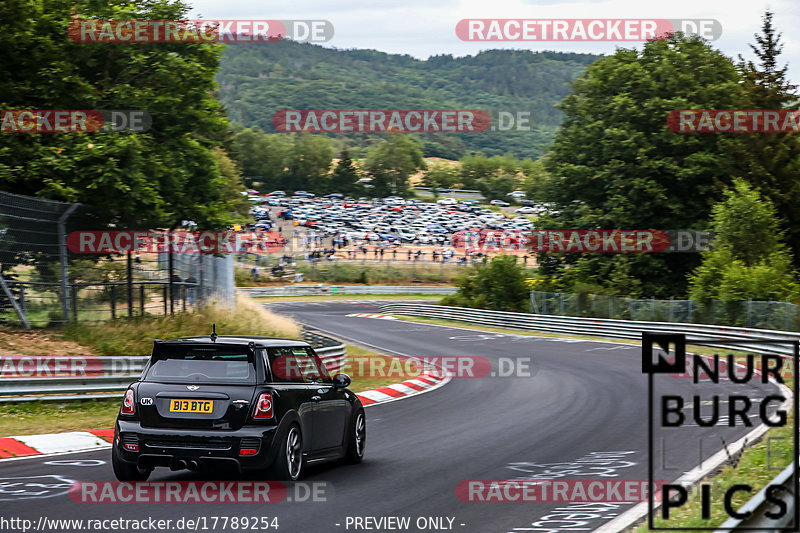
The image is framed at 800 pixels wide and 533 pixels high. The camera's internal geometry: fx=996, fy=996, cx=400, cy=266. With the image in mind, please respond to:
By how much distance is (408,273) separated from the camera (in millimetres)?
85375

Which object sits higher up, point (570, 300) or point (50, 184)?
point (50, 184)

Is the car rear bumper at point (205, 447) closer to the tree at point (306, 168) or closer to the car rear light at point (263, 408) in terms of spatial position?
the car rear light at point (263, 408)

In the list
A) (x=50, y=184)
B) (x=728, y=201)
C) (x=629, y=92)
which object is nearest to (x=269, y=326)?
(x=50, y=184)

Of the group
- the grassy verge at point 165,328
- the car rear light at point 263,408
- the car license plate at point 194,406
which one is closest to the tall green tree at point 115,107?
the grassy verge at point 165,328

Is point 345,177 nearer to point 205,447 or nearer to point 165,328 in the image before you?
point 165,328

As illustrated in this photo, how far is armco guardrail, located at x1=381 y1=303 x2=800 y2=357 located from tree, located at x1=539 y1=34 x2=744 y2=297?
131 inches

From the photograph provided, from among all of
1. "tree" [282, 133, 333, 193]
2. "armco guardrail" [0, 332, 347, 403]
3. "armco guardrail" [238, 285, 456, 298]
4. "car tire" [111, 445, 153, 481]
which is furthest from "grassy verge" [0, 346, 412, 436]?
"tree" [282, 133, 333, 193]

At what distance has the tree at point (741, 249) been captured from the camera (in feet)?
115

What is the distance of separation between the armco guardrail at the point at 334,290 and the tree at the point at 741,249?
39.2 m

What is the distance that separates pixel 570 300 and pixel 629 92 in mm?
11600

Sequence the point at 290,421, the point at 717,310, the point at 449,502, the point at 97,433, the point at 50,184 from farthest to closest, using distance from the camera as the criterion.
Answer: the point at 717,310 → the point at 50,184 → the point at 97,433 → the point at 290,421 → the point at 449,502

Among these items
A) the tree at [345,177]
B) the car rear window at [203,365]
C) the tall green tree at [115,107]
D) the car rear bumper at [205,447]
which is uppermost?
the tree at [345,177]

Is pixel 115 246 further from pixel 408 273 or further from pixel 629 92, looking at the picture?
pixel 408 273

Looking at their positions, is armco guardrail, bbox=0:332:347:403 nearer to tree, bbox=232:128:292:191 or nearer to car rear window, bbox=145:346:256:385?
car rear window, bbox=145:346:256:385
